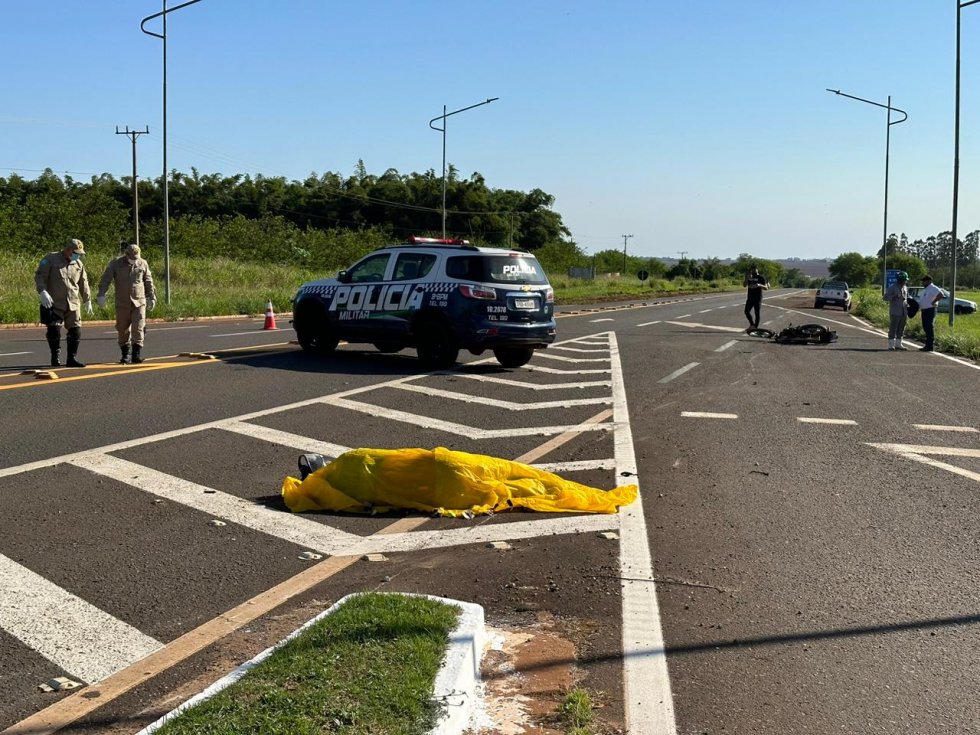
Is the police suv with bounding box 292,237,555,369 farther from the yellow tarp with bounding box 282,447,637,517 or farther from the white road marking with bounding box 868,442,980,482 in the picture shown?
the yellow tarp with bounding box 282,447,637,517

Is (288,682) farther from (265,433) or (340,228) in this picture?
(340,228)

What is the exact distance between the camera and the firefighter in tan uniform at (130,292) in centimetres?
1459

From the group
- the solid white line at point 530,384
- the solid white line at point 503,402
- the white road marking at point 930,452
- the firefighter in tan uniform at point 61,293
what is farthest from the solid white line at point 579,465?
the firefighter in tan uniform at point 61,293

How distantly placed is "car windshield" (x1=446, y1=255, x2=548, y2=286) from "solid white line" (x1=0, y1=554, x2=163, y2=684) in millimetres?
10815

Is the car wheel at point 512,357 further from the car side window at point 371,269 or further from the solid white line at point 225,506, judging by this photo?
the solid white line at point 225,506

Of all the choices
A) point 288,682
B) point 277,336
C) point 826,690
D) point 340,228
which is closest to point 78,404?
point 288,682

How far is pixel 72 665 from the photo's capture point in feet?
14.0

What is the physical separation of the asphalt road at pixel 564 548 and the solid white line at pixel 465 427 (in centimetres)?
5

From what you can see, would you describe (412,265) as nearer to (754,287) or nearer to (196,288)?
(754,287)

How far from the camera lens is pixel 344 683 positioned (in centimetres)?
377

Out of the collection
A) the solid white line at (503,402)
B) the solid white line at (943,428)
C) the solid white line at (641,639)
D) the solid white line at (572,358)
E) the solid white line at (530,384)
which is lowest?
the solid white line at (641,639)

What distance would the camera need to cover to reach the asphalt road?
420cm

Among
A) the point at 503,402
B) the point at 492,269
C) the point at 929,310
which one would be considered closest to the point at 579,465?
the point at 503,402

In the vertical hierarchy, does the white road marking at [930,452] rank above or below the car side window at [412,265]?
below
